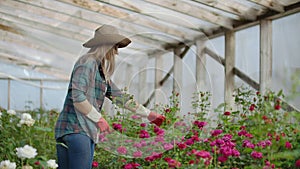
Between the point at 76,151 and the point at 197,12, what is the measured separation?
2.06 m

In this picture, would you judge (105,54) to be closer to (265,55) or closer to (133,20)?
(133,20)

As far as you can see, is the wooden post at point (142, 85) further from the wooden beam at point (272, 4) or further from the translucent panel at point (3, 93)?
the translucent panel at point (3, 93)

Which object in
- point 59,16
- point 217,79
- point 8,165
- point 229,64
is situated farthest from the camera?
point 59,16

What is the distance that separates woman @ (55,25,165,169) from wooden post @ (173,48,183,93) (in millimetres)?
360

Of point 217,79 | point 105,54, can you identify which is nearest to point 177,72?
point 105,54

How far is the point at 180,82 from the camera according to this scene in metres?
2.51

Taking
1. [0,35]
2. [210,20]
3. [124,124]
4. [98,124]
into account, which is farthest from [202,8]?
[0,35]

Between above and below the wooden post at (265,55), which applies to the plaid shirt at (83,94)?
below

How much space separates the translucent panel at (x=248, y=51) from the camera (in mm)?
3693

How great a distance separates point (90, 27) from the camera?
475cm

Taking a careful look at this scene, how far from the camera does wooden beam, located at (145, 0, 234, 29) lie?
11.7 ft

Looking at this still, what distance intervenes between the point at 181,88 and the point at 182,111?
0.22 metres

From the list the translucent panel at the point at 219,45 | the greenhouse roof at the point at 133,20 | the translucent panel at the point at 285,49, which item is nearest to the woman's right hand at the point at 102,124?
the greenhouse roof at the point at 133,20

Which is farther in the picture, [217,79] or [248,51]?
[217,79]
